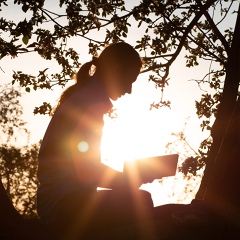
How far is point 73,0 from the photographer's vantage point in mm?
10297

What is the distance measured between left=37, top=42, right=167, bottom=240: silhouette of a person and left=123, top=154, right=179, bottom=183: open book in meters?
0.12

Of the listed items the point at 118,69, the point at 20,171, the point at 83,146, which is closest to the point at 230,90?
the point at 118,69

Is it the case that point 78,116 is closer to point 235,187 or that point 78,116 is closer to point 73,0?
point 235,187

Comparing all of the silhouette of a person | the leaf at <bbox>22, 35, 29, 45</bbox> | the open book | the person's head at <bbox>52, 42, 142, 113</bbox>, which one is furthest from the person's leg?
the leaf at <bbox>22, 35, 29, 45</bbox>

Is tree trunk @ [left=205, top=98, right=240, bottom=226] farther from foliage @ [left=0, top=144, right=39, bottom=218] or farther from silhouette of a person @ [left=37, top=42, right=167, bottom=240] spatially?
foliage @ [left=0, top=144, right=39, bottom=218]

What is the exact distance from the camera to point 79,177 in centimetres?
402

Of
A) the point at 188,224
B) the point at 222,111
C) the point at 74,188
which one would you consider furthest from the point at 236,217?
the point at 222,111

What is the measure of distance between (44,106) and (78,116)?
21.9ft

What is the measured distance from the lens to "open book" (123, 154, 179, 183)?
3971 millimetres

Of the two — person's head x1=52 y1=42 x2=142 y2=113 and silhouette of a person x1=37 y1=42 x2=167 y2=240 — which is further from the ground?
person's head x1=52 y1=42 x2=142 y2=113

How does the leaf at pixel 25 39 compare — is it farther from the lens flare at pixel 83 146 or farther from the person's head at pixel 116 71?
the lens flare at pixel 83 146

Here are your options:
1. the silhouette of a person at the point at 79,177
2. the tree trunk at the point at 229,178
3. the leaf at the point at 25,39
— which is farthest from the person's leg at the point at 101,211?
the leaf at the point at 25,39

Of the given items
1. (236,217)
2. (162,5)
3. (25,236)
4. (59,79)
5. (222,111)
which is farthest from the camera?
(59,79)

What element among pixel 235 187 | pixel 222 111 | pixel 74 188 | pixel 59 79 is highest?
pixel 59 79
